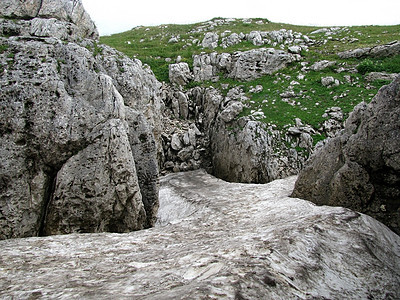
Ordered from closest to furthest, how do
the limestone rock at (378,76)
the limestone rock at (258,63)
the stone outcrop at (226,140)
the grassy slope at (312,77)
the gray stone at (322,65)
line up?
the stone outcrop at (226,140), the grassy slope at (312,77), the limestone rock at (378,76), the gray stone at (322,65), the limestone rock at (258,63)

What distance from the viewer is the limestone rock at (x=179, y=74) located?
35.5 m

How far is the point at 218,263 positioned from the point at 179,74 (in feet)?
105

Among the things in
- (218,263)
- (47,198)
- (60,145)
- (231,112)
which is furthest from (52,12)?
(218,263)

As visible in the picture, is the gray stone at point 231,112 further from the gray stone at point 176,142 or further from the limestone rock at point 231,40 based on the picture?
the limestone rock at point 231,40

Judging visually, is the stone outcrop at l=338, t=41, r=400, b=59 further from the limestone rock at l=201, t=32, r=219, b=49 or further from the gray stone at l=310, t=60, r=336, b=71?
the limestone rock at l=201, t=32, r=219, b=49

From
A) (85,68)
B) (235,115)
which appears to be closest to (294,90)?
(235,115)

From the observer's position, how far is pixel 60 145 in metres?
12.0

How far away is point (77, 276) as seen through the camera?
22.8 feet

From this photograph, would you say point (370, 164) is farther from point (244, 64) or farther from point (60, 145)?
point (244, 64)

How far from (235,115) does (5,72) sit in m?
19.8

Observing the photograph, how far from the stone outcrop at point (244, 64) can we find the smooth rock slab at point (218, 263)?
25684mm

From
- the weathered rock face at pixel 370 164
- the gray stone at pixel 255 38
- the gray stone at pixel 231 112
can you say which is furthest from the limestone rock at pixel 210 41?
the weathered rock face at pixel 370 164

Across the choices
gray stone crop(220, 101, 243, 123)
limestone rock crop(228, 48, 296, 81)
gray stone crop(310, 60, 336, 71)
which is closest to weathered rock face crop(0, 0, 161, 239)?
gray stone crop(220, 101, 243, 123)

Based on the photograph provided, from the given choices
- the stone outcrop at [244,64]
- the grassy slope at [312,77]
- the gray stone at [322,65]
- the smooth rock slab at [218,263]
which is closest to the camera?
the smooth rock slab at [218,263]
